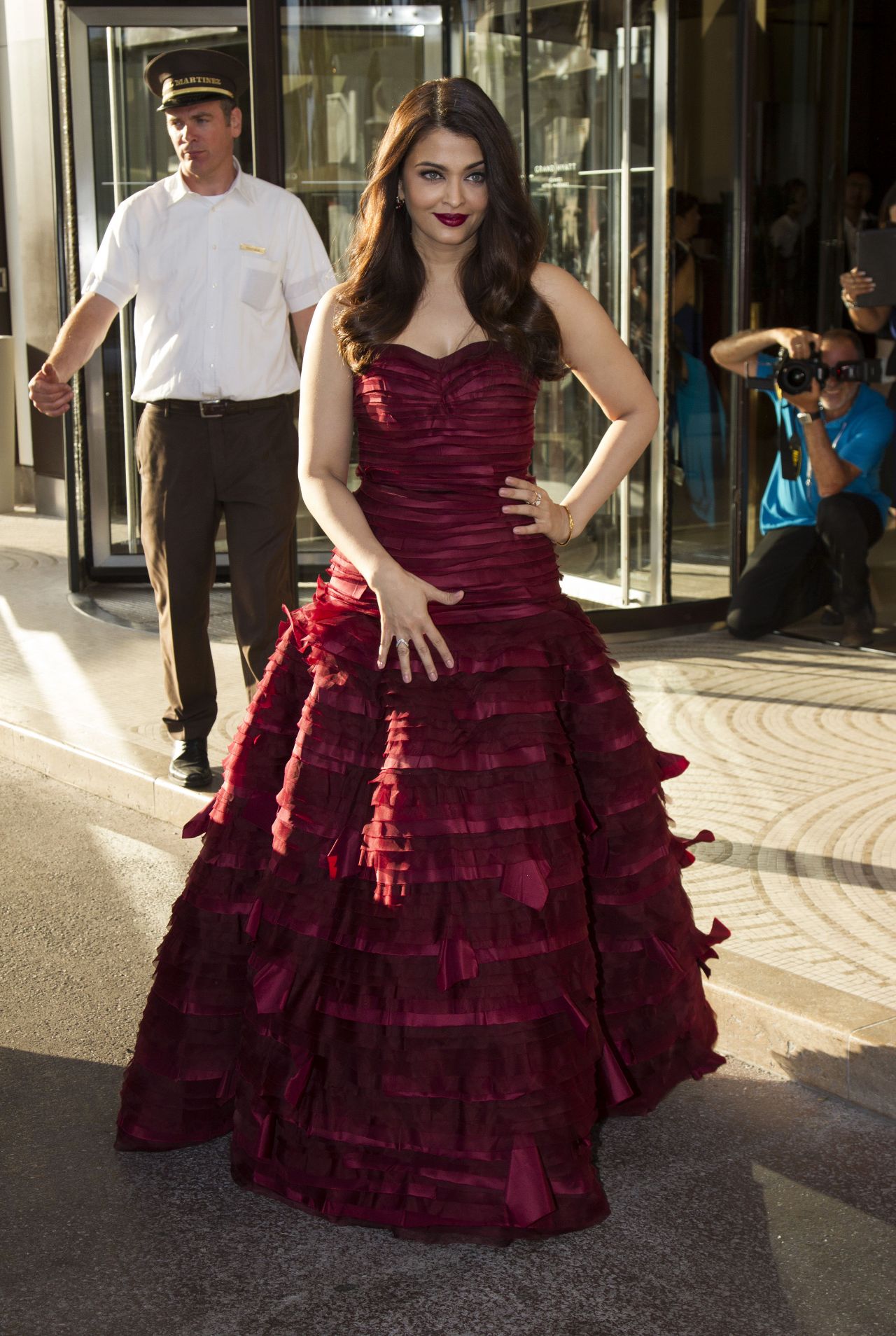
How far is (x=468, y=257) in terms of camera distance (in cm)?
335

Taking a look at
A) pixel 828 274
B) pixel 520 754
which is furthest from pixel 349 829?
pixel 828 274

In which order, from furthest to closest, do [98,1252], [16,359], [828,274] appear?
[16,359] → [828,274] → [98,1252]

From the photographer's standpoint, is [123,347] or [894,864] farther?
[123,347]

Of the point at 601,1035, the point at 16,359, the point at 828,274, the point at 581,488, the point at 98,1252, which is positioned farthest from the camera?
the point at 16,359

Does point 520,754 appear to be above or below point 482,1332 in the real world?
above

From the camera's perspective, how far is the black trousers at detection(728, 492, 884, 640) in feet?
25.7

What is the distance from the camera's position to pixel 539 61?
7.37 meters

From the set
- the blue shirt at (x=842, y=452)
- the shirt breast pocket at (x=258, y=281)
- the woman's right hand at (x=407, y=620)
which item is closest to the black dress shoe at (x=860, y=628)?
the blue shirt at (x=842, y=452)

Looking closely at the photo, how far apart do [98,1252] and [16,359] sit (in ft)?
36.8

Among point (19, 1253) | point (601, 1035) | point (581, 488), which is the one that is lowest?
point (19, 1253)

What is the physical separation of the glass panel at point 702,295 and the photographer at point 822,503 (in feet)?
0.61

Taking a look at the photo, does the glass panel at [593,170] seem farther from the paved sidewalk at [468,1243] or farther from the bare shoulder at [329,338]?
the paved sidewalk at [468,1243]

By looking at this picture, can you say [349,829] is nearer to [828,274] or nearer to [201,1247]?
[201,1247]

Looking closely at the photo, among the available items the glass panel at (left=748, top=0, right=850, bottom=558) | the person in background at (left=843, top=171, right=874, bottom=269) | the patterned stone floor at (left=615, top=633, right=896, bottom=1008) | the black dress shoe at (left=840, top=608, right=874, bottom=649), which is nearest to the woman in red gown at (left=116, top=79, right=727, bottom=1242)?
the patterned stone floor at (left=615, top=633, right=896, bottom=1008)
